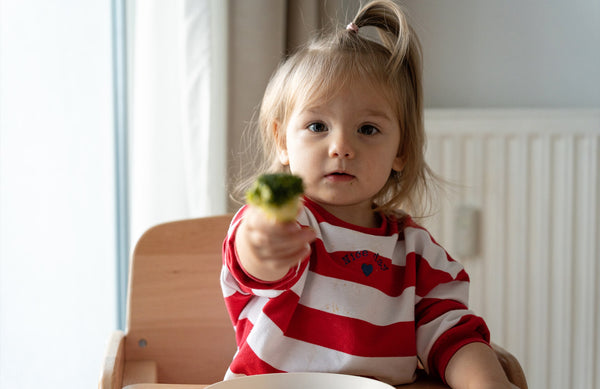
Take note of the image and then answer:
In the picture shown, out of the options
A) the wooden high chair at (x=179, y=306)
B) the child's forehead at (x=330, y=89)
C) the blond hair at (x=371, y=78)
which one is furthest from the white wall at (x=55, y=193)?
the child's forehead at (x=330, y=89)

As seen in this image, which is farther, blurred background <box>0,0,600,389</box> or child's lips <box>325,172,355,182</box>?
blurred background <box>0,0,600,389</box>

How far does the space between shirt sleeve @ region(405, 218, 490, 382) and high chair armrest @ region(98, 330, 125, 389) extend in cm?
38

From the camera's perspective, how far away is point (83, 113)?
138cm

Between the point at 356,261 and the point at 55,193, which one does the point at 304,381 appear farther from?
the point at 55,193

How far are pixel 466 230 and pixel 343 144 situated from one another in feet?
2.85

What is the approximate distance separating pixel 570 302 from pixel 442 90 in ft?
1.97

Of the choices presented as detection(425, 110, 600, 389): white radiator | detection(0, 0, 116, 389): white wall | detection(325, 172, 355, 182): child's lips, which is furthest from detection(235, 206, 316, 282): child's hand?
detection(425, 110, 600, 389): white radiator

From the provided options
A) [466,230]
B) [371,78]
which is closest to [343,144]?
[371,78]

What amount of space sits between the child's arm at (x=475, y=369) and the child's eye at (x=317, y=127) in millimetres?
322

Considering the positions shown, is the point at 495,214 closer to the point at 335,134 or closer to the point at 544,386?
the point at 544,386

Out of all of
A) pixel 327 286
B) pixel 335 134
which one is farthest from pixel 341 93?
pixel 327 286

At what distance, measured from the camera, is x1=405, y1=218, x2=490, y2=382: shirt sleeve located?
84 cm

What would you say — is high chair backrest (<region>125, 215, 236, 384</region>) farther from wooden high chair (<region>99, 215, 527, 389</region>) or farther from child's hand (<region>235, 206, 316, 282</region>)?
child's hand (<region>235, 206, 316, 282</region>)

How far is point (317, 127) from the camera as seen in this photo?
0.88 m
